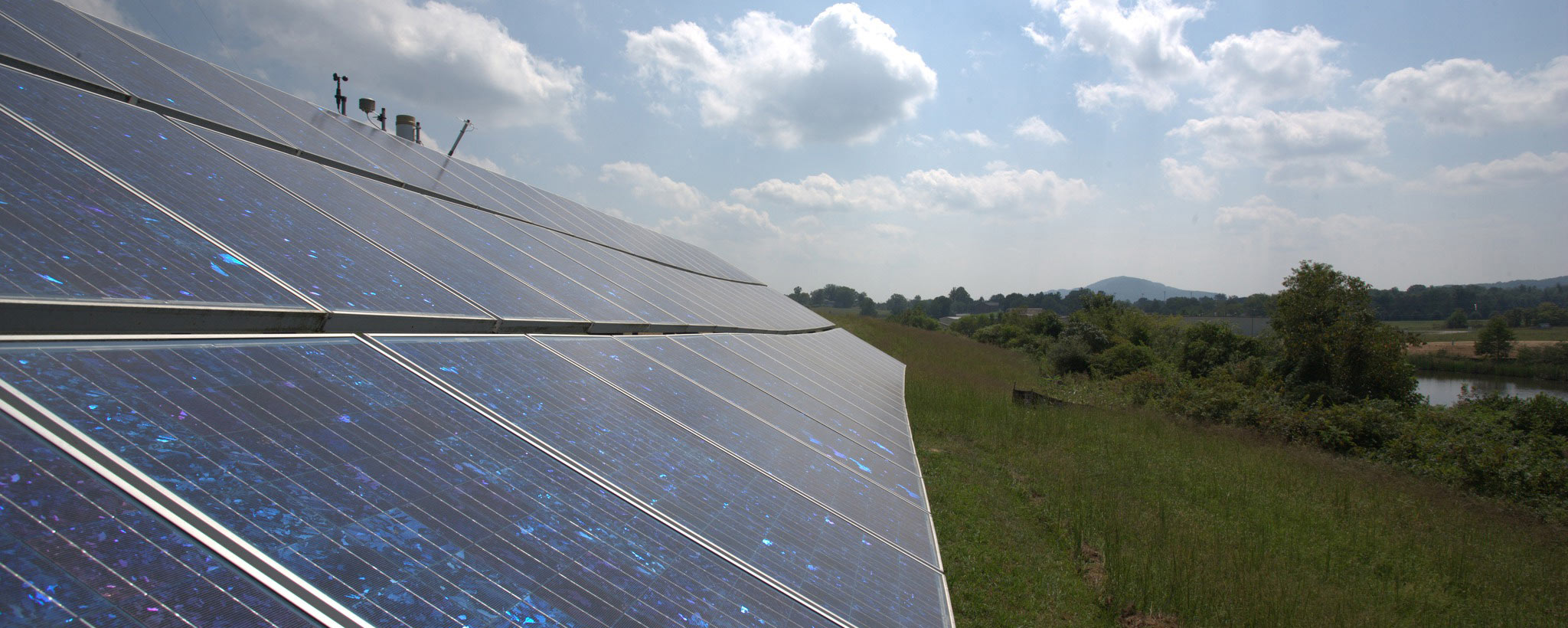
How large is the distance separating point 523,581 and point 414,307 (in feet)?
6.49

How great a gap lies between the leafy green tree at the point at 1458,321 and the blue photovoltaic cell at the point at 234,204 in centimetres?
12463

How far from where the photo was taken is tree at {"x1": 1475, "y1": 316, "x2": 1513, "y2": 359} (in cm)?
6188

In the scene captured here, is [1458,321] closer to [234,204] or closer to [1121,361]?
[1121,361]

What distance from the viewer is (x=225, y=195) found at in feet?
11.3

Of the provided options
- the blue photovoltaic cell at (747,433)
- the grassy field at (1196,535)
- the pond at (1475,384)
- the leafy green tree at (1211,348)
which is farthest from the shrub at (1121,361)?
the blue photovoltaic cell at (747,433)

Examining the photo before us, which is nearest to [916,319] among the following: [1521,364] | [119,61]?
[1521,364]

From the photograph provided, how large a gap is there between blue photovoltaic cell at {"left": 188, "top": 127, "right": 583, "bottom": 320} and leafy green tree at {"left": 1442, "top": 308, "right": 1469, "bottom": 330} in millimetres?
123703

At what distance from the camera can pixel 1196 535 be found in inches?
397

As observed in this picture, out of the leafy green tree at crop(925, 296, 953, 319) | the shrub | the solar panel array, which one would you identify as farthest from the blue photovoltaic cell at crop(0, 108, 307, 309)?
the leafy green tree at crop(925, 296, 953, 319)

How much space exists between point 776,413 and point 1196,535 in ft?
25.9

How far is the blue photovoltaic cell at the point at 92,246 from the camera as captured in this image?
6.79ft

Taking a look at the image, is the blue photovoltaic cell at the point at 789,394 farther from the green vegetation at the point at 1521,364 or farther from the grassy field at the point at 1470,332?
the green vegetation at the point at 1521,364

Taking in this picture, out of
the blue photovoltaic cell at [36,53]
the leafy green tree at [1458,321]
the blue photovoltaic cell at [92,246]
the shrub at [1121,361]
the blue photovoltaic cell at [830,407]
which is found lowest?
the shrub at [1121,361]

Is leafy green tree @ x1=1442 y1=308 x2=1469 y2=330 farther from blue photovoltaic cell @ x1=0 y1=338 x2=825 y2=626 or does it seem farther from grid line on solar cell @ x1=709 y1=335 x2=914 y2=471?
blue photovoltaic cell @ x1=0 y1=338 x2=825 y2=626
